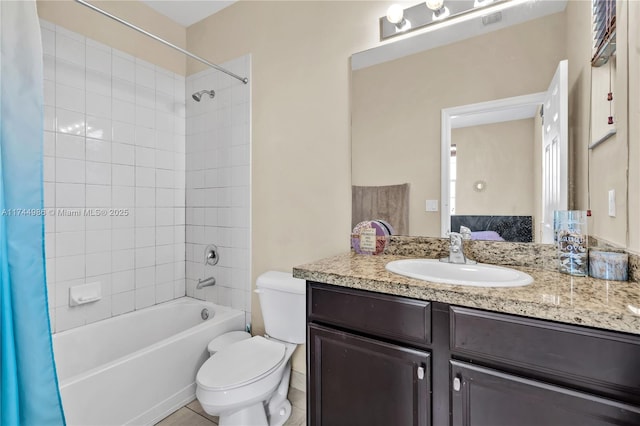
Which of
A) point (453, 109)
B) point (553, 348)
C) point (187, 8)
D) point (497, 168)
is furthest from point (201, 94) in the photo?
point (553, 348)

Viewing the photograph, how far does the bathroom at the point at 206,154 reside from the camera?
1.82m

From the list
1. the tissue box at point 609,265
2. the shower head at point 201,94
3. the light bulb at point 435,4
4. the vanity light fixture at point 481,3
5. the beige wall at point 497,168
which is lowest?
the tissue box at point 609,265

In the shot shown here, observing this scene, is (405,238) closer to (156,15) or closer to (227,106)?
(227,106)

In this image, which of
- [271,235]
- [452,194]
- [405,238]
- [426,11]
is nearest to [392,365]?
[405,238]

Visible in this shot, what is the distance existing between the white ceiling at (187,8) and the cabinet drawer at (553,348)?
8.27ft

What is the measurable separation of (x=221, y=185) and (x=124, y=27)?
1281 millimetres

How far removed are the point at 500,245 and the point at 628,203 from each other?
18.3 inches

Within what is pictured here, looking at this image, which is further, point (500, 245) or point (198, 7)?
point (198, 7)

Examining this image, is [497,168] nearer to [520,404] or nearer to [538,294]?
[538,294]

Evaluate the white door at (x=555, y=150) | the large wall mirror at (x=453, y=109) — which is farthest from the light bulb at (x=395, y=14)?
the white door at (x=555, y=150)

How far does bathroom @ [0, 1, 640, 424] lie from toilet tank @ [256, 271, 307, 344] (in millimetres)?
256

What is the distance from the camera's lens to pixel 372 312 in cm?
107

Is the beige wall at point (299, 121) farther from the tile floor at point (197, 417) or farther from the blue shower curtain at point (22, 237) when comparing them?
the blue shower curtain at point (22, 237)

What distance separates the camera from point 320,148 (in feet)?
6.10
